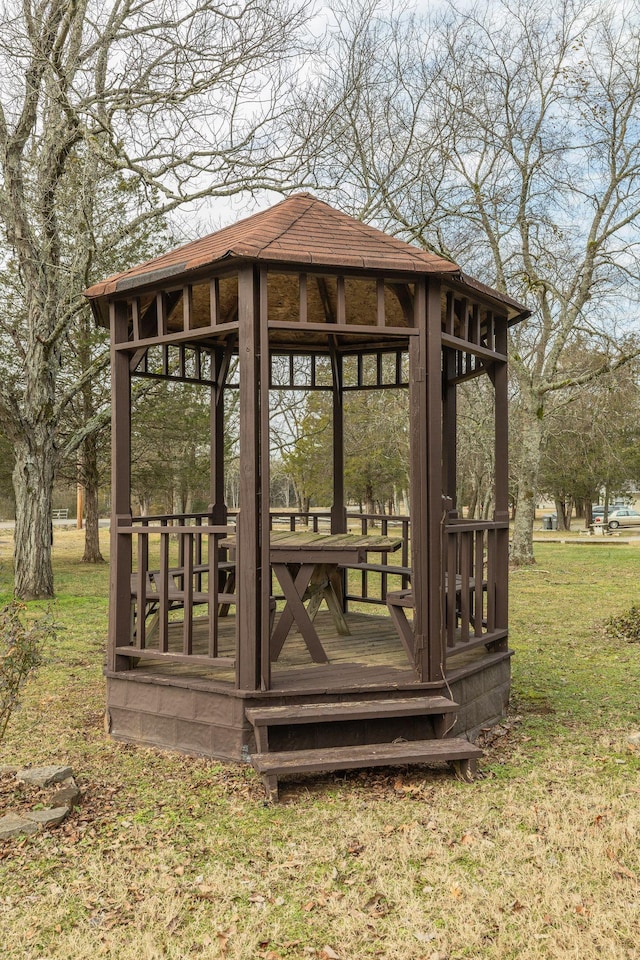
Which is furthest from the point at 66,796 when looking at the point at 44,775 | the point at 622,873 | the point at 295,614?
the point at 622,873

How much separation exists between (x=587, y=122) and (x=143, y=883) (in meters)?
18.2

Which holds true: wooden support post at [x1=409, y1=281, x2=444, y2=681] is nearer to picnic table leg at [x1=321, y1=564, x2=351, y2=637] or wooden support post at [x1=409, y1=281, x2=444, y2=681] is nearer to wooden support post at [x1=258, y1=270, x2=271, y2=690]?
wooden support post at [x1=258, y1=270, x2=271, y2=690]

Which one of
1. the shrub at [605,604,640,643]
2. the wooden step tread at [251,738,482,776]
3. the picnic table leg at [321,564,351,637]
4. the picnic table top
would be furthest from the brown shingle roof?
the shrub at [605,604,640,643]

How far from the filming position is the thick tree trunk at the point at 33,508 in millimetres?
12766

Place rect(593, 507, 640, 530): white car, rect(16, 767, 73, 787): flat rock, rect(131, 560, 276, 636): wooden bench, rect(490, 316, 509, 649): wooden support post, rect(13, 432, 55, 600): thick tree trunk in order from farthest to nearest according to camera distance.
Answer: rect(593, 507, 640, 530): white car, rect(13, 432, 55, 600): thick tree trunk, rect(490, 316, 509, 649): wooden support post, rect(131, 560, 276, 636): wooden bench, rect(16, 767, 73, 787): flat rock

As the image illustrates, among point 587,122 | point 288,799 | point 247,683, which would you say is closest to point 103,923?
point 288,799

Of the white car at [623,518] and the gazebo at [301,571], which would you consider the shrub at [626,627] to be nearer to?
the gazebo at [301,571]

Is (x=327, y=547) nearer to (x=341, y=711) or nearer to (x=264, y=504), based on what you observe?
(x=264, y=504)

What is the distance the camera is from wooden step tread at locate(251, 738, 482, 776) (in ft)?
13.9

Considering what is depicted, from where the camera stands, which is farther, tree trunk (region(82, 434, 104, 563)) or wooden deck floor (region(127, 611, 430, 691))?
tree trunk (region(82, 434, 104, 563))

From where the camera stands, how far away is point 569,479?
3666 cm

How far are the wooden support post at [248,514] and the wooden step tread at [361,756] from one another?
1.79 ft

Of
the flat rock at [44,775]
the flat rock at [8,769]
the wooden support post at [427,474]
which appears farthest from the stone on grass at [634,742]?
the flat rock at [8,769]

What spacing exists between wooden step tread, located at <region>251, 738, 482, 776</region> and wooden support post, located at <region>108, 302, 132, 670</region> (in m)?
1.58
